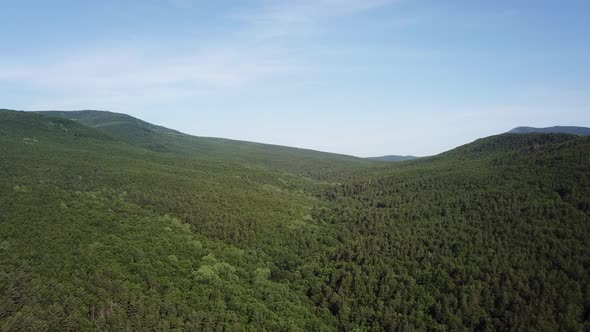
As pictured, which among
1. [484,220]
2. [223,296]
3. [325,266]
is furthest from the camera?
[484,220]

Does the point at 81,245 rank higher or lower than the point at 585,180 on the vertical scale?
lower

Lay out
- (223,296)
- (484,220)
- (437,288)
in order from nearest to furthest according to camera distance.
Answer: (223,296), (437,288), (484,220)

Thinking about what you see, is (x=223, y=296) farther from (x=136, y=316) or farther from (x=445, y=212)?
(x=445, y=212)

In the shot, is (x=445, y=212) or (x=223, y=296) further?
(x=445, y=212)

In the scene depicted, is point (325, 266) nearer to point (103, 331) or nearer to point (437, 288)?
point (437, 288)

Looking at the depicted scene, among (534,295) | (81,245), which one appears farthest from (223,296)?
(534,295)

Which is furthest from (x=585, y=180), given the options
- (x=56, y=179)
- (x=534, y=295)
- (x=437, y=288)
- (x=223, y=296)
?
(x=56, y=179)

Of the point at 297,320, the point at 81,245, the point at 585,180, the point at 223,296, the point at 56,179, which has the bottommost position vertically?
the point at 297,320
